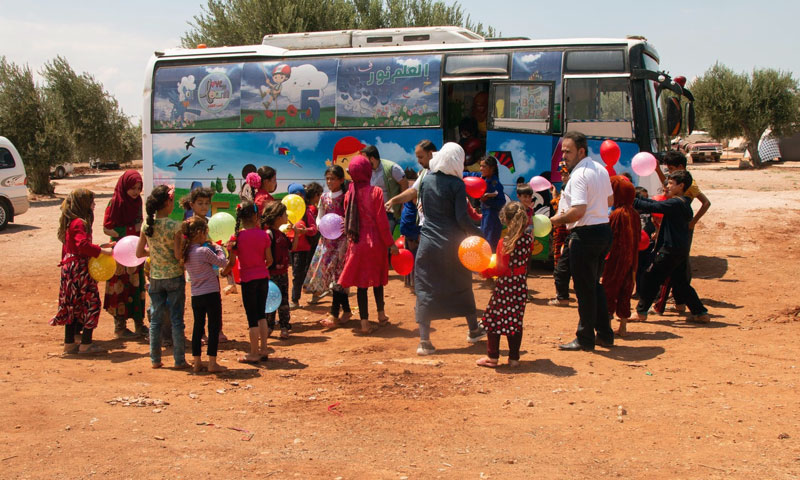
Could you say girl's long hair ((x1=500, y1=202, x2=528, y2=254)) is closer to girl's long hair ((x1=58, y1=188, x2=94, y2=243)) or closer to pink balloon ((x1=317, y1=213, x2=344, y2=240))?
pink balloon ((x1=317, y1=213, x2=344, y2=240))

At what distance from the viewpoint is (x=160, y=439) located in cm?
474

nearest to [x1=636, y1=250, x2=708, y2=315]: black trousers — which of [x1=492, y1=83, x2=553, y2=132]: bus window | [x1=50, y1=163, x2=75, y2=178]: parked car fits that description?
[x1=492, y1=83, x2=553, y2=132]: bus window

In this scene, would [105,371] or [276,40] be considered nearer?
[105,371]

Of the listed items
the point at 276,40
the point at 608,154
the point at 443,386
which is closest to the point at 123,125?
the point at 276,40

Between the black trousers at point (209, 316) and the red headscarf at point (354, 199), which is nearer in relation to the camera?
the black trousers at point (209, 316)

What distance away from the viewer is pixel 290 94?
12680mm

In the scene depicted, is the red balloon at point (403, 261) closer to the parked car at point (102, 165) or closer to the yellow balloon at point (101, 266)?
the yellow balloon at point (101, 266)

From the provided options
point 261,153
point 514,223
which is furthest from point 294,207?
point 261,153

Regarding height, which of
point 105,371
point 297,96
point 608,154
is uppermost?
point 297,96

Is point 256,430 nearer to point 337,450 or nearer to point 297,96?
point 337,450

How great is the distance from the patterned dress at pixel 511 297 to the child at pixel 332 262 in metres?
2.39

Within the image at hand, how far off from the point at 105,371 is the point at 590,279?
4484mm

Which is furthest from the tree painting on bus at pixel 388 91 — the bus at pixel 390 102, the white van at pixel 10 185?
the white van at pixel 10 185

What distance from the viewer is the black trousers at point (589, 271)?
21.8 ft
